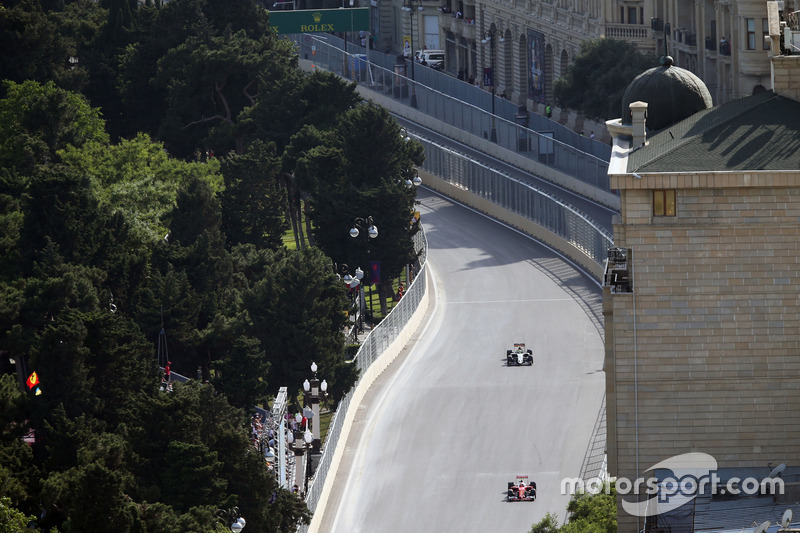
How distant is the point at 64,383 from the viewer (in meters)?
64.8

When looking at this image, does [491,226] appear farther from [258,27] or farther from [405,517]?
[405,517]

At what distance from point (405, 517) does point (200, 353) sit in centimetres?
1429

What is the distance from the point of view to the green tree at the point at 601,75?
12506 cm

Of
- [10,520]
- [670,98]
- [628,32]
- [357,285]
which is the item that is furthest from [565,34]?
[10,520]

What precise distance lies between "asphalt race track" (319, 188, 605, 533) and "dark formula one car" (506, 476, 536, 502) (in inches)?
13.7

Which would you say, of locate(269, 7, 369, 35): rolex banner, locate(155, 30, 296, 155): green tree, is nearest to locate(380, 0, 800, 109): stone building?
locate(269, 7, 369, 35): rolex banner

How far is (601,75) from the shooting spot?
126625 millimetres

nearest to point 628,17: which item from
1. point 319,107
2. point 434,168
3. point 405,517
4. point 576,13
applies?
point 576,13

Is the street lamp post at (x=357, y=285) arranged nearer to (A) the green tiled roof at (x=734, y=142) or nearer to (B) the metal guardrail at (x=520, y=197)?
(B) the metal guardrail at (x=520, y=197)

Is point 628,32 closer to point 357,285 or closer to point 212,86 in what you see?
point 212,86

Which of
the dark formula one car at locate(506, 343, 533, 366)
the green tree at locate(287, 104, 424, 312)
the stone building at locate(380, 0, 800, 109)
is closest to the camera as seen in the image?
the dark formula one car at locate(506, 343, 533, 366)

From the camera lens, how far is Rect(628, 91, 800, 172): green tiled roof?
1480 inches

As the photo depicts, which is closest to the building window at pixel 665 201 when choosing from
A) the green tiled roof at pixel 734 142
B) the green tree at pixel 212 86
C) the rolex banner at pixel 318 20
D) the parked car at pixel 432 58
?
the green tiled roof at pixel 734 142

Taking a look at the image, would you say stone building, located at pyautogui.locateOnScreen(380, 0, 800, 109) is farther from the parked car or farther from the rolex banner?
the rolex banner
